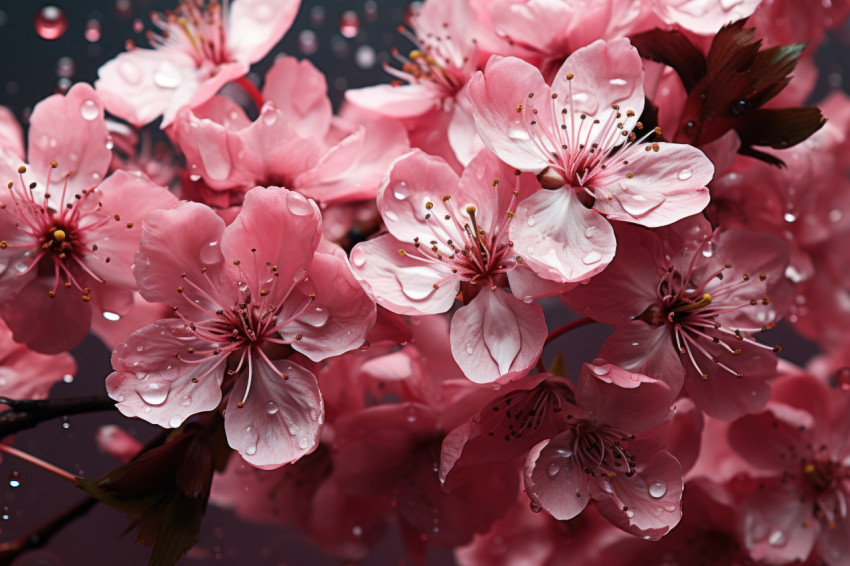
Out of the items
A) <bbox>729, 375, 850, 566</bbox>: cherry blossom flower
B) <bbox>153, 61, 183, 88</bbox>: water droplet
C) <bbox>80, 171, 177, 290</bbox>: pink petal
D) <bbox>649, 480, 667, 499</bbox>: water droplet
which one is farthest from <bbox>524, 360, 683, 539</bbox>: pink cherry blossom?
<bbox>153, 61, 183, 88</bbox>: water droplet

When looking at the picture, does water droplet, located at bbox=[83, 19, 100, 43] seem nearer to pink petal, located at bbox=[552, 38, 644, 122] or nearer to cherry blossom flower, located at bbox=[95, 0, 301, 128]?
cherry blossom flower, located at bbox=[95, 0, 301, 128]

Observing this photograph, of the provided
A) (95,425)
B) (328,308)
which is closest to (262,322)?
(328,308)

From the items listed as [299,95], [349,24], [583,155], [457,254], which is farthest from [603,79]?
[349,24]

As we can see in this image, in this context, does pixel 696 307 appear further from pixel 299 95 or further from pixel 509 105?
pixel 299 95

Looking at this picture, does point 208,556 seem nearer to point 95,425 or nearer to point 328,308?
point 95,425

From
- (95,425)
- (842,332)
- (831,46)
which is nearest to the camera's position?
(95,425)

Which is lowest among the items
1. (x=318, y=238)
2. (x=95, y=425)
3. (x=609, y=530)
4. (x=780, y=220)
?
(x=609, y=530)

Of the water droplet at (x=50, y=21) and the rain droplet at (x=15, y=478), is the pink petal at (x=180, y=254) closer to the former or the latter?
the rain droplet at (x=15, y=478)
